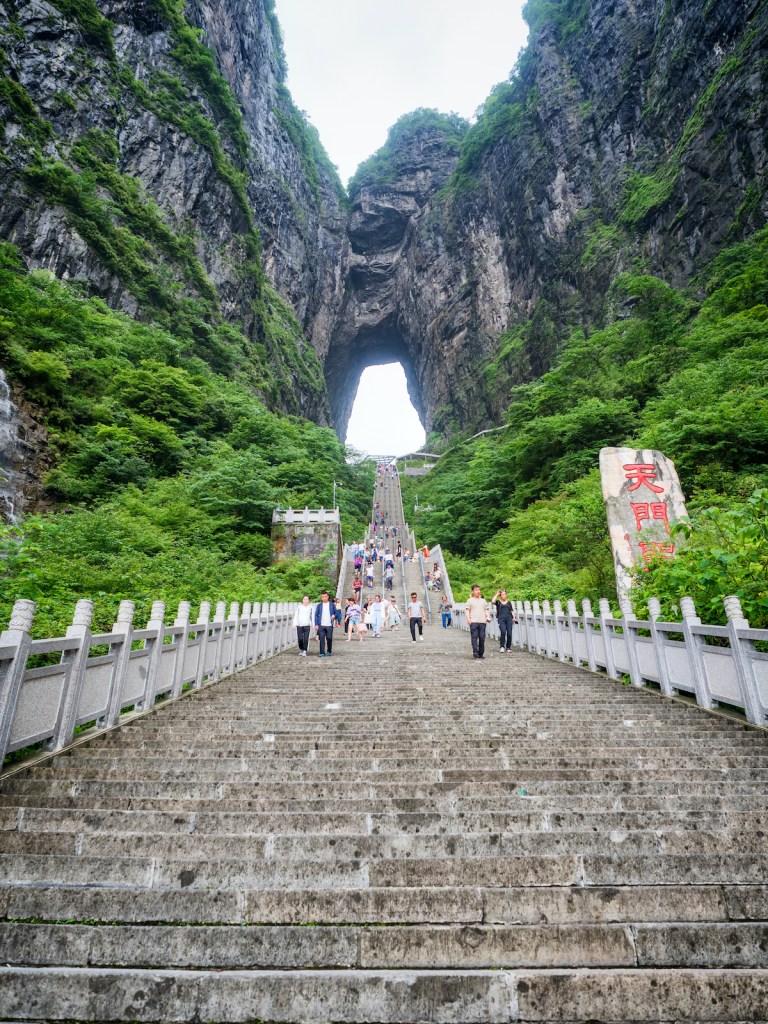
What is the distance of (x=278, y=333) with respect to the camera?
44.6 m

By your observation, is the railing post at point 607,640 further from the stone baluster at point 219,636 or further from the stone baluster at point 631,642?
the stone baluster at point 219,636

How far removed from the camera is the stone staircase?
168cm

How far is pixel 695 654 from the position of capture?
520 cm

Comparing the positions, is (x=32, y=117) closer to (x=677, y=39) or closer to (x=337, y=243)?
(x=677, y=39)

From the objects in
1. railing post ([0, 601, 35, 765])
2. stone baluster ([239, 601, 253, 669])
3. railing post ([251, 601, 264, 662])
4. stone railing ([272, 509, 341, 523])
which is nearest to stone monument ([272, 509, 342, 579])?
stone railing ([272, 509, 341, 523])

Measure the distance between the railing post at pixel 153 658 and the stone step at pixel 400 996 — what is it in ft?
11.9

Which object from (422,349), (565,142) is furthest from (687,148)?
(422,349)

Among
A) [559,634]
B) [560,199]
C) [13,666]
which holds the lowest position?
[13,666]

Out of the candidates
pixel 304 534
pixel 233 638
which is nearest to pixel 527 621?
pixel 233 638

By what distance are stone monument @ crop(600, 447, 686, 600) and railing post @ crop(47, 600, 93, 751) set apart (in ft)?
26.2

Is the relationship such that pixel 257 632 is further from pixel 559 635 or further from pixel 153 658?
pixel 559 635

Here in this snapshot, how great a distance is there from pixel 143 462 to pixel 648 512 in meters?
16.8

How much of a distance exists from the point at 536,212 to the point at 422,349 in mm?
21051

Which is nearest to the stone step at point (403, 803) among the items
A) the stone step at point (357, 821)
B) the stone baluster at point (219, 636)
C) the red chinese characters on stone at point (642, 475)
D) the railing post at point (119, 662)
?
the stone step at point (357, 821)
